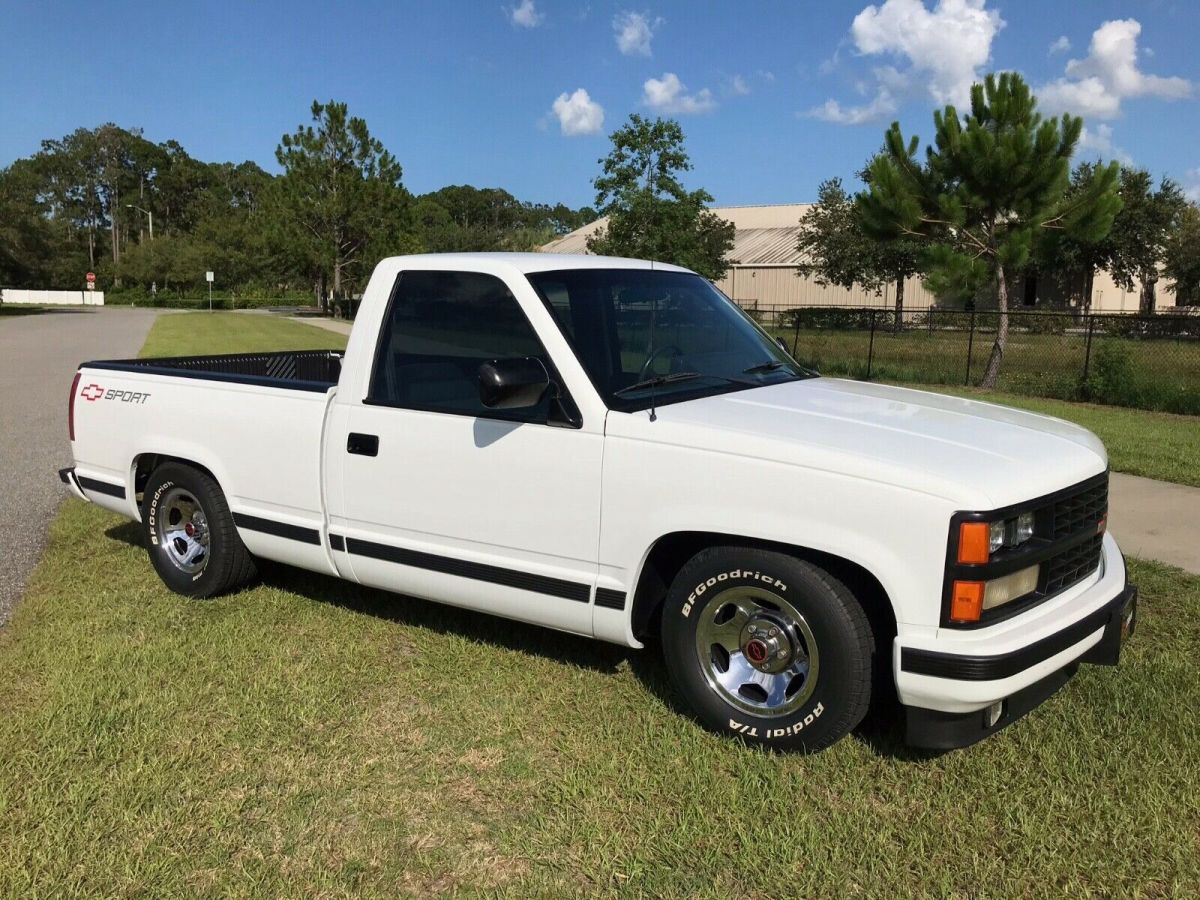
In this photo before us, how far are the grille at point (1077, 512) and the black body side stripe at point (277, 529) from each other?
10.4ft

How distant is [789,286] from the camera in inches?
2382

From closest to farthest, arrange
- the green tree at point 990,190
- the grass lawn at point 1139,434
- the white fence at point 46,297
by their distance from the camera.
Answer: the grass lawn at point 1139,434
the green tree at point 990,190
the white fence at point 46,297

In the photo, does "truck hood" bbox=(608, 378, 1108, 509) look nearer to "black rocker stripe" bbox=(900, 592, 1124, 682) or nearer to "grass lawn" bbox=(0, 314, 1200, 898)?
"black rocker stripe" bbox=(900, 592, 1124, 682)

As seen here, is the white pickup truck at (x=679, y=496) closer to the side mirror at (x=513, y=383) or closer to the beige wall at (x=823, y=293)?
the side mirror at (x=513, y=383)

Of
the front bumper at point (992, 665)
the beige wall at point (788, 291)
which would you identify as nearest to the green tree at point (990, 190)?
the front bumper at point (992, 665)

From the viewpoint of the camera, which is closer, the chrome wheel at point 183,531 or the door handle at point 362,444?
the door handle at point 362,444

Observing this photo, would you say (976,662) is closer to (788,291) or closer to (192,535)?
(192,535)

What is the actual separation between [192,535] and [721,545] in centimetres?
323

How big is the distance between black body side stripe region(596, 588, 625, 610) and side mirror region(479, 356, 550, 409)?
0.78 metres

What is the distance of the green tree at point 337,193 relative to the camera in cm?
4562

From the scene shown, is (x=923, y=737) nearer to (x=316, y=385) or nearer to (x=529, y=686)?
(x=529, y=686)

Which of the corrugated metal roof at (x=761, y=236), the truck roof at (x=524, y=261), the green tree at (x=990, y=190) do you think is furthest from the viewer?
the corrugated metal roof at (x=761, y=236)

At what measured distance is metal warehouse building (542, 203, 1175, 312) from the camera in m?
55.1

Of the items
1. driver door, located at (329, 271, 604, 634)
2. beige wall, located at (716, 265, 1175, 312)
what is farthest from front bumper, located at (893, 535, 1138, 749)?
beige wall, located at (716, 265, 1175, 312)
